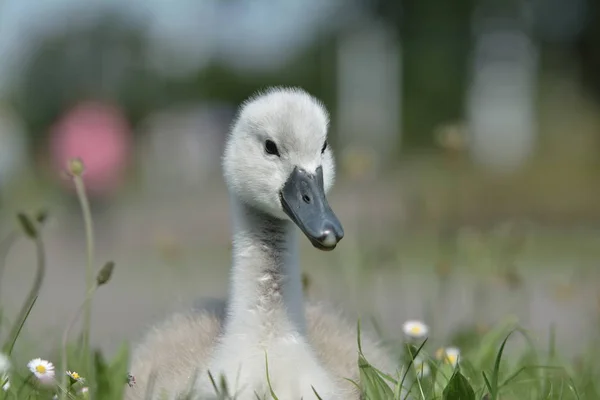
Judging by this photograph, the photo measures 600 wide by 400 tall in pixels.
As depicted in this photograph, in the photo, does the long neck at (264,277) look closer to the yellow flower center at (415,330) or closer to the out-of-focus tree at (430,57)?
the yellow flower center at (415,330)

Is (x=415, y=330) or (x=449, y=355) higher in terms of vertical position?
(x=415, y=330)

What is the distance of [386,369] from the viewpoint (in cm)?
311

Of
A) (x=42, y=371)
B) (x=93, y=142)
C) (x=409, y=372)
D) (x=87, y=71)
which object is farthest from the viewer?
(x=87, y=71)

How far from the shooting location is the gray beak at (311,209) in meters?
2.68

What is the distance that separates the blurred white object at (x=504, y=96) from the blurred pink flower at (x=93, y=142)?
35.2ft

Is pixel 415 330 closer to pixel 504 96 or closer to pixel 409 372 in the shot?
pixel 409 372

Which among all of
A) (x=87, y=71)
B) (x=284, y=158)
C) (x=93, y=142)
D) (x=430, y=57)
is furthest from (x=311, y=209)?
(x=87, y=71)

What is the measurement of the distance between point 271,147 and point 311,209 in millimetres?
297

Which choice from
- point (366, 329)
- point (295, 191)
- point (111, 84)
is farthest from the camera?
point (111, 84)

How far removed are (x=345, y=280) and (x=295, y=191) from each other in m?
1.54

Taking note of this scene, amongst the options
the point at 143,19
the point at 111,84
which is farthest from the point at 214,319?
the point at 143,19

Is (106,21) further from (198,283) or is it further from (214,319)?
(214,319)

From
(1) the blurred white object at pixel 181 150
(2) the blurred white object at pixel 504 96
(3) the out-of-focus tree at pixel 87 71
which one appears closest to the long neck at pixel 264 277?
(2) the blurred white object at pixel 504 96

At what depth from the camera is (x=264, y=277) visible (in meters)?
2.93
